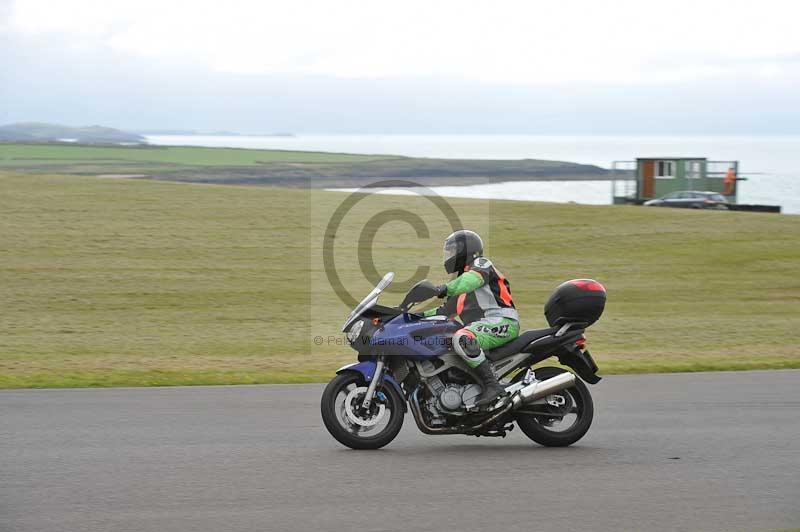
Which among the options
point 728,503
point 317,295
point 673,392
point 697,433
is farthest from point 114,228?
point 728,503

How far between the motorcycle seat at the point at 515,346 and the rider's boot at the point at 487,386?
147mm

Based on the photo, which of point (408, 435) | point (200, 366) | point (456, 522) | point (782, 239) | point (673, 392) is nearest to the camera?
point (456, 522)

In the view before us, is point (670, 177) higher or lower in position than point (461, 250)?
higher

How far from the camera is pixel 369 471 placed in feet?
25.4

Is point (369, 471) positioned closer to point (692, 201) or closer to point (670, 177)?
point (692, 201)

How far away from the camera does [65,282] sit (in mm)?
23953

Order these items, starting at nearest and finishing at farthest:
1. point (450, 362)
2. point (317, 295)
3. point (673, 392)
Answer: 1. point (450, 362)
2. point (673, 392)
3. point (317, 295)

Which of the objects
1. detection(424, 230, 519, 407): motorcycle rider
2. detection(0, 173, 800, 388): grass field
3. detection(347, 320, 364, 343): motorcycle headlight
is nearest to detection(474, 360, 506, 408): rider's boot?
detection(424, 230, 519, 407): motorcycle rider

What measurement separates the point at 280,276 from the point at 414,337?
17277mm

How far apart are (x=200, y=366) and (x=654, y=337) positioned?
8107 millimetres

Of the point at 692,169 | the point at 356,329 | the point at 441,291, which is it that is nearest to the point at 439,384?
the point at 356,329

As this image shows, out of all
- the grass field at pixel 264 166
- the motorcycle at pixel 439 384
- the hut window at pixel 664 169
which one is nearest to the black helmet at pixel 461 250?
the motorcycle at pixel 439 384

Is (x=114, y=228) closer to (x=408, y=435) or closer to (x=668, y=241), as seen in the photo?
(x=668, y=241)

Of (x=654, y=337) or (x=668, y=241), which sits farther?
(x=668, y=241)
